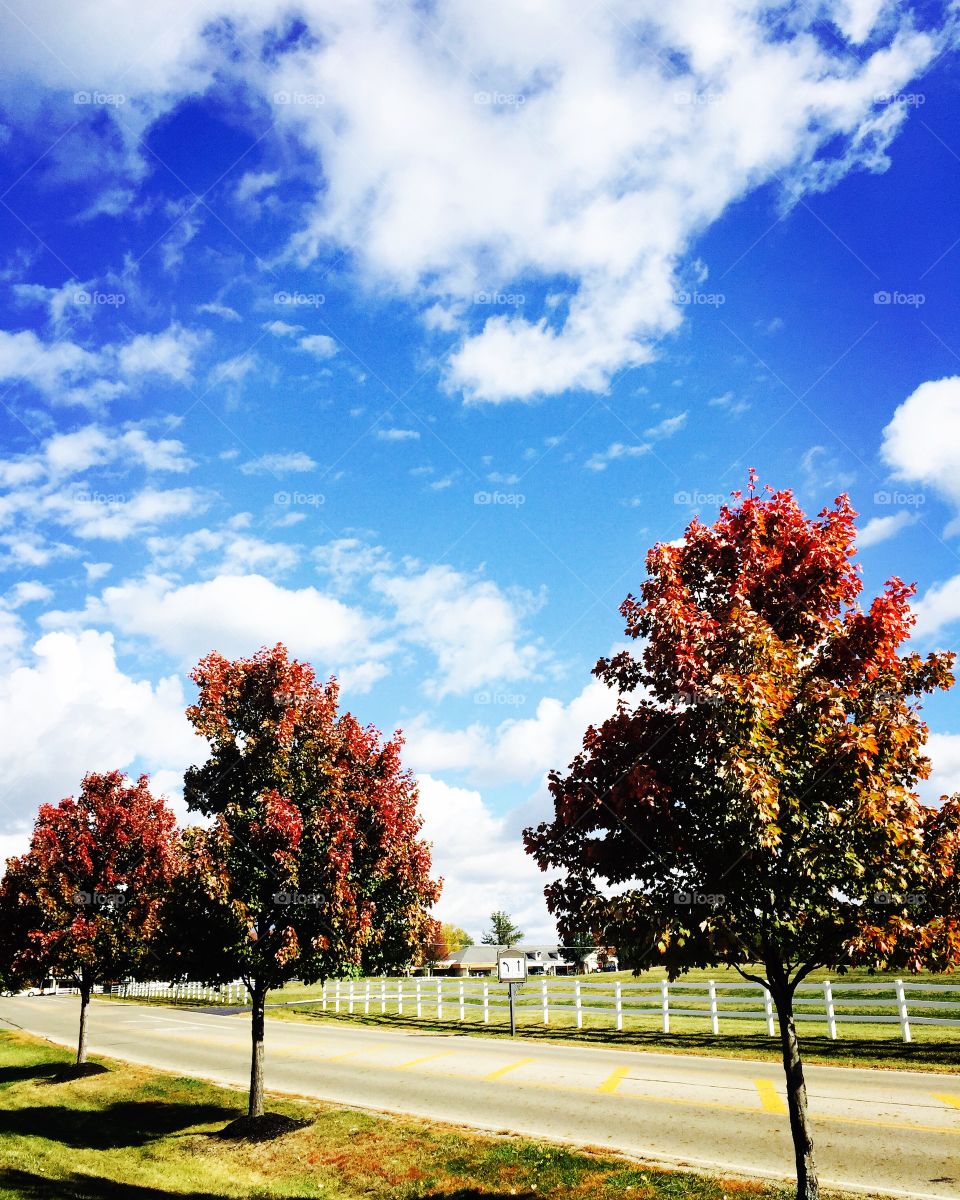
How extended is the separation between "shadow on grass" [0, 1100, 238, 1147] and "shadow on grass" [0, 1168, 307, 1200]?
3265 mm

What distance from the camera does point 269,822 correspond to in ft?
48.1

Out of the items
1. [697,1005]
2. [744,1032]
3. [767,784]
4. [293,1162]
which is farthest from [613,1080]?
[697,1005]

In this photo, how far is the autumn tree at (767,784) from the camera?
8.03 metres

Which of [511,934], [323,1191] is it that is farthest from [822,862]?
[511,934]

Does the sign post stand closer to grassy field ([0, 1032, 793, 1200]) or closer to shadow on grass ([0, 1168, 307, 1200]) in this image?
grassy field ([0, 1032, 793, 1200])

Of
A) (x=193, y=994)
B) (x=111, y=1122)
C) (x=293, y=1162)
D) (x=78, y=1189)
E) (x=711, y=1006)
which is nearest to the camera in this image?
(x=78, y=1189)

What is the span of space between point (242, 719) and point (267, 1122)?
7357 mm

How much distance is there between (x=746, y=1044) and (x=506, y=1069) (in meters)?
6.66

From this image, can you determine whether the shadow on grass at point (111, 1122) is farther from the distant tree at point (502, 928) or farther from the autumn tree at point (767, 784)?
the distant tree at point (502, 928)

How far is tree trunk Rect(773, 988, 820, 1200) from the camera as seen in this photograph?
8367mm

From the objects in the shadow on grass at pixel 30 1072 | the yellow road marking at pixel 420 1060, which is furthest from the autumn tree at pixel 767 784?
the shadow on grass at pixel 30 1072

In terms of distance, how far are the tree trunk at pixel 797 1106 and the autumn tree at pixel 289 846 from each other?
813cm

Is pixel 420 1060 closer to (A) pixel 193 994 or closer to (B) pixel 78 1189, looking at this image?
(B) pixel 78 1189

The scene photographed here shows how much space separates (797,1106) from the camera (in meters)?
8.70
